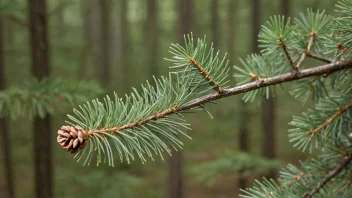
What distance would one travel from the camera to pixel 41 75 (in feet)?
13.8

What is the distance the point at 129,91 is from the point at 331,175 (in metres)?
6.53

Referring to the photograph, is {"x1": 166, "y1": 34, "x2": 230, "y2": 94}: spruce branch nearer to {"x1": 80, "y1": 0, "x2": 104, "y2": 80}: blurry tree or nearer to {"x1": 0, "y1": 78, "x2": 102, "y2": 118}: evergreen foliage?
{"x1": 0, "y1": 78, "x2": 102, "y2": 118}: evergreen foliage

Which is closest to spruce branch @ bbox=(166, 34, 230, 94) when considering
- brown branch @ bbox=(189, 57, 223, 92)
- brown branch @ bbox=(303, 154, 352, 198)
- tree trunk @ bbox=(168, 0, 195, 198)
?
brown branch @ bbox=(189, 57, 223, 92)


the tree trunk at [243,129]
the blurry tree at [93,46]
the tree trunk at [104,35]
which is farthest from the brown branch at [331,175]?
the tree trunk at [104,35]

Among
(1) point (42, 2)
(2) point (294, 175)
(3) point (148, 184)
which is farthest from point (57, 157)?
(2) point (294, 175)

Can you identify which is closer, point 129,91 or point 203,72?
point 203,72

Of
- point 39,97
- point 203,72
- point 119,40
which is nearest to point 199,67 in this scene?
point 203,72

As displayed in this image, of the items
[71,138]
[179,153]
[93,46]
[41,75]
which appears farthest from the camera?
[93,46]

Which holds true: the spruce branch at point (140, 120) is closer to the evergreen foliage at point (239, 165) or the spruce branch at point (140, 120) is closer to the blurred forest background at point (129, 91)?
the blurred forest background at point (129, 91)

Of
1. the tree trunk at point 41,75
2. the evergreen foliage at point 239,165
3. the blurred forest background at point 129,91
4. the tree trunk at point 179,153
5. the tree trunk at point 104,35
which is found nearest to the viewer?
the tree trunk at point 41,75

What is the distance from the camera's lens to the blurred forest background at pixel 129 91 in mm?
6498

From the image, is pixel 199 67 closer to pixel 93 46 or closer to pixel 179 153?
pixel 179 153

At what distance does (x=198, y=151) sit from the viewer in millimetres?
16484

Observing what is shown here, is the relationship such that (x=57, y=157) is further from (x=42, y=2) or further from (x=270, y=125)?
(x=42, y=2)
